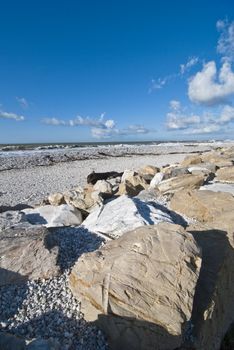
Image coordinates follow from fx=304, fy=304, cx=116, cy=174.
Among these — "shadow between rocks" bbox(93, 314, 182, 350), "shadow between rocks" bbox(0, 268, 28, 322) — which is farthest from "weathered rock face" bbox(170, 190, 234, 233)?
"shadow between rocks" bbox(0, 268, 28, 322)

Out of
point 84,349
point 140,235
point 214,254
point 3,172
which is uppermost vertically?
point 140,235

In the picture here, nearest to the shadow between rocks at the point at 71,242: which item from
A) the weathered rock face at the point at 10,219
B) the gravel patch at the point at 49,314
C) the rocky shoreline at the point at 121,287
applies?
the rocky shoreline at the point at 121,287

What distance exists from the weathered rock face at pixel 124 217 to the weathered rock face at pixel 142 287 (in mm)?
1322

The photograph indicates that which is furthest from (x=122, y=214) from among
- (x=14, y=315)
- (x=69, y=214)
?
(x=14, y=315)

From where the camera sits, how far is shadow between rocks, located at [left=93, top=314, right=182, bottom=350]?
338 centimetres

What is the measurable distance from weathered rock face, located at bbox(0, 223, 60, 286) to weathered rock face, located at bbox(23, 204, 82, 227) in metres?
1.61

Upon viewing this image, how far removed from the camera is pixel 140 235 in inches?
168

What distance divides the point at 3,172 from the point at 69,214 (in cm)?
2012

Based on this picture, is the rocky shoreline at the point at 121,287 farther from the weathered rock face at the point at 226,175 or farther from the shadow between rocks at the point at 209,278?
the weathered rock face at the point at 226,175

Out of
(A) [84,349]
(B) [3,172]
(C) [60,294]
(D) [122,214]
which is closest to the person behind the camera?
(A) [84,349]

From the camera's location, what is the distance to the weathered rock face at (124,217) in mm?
5613

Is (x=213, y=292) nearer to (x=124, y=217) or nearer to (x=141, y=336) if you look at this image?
(x=141, y=336)

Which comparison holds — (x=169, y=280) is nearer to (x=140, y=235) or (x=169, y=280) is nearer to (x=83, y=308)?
(x=140, y=235)

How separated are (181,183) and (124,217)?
126 inches
